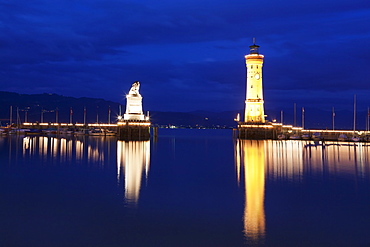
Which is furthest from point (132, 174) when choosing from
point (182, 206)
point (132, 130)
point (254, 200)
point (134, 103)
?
point (132, 130)

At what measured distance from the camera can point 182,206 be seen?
20.4 meters

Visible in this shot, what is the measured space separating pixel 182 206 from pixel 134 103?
2338 inches

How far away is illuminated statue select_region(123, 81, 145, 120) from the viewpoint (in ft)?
256

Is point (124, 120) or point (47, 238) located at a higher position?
point (124, 120)

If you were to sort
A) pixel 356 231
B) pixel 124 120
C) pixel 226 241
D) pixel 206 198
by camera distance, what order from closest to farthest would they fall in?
1. pixel 226 241
2. pixel 356 231
3. pixel 206 198
4. pixel 124 120

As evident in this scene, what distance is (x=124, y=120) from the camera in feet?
261

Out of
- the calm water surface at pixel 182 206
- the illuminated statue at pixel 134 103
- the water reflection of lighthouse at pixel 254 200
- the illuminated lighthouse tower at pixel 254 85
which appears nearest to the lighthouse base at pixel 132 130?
the illuminated statue at pixel 134 103

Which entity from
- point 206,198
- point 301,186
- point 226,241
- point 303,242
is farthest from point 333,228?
Result: point 301,186

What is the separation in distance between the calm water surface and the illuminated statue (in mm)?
42987

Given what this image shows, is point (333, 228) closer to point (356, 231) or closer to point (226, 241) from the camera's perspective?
point (356, 231)

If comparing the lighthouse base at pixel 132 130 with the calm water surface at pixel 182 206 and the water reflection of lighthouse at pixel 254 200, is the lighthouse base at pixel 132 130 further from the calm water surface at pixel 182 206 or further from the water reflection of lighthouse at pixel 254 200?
the calm water surface at pixel 182 206

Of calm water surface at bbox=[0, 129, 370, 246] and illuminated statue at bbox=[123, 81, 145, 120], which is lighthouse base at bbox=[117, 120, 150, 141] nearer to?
illuminated statue at bbox=[123, 81, 145, 120]

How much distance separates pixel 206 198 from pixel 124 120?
58.9m

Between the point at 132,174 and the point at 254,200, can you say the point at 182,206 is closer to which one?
the point at 254,200
